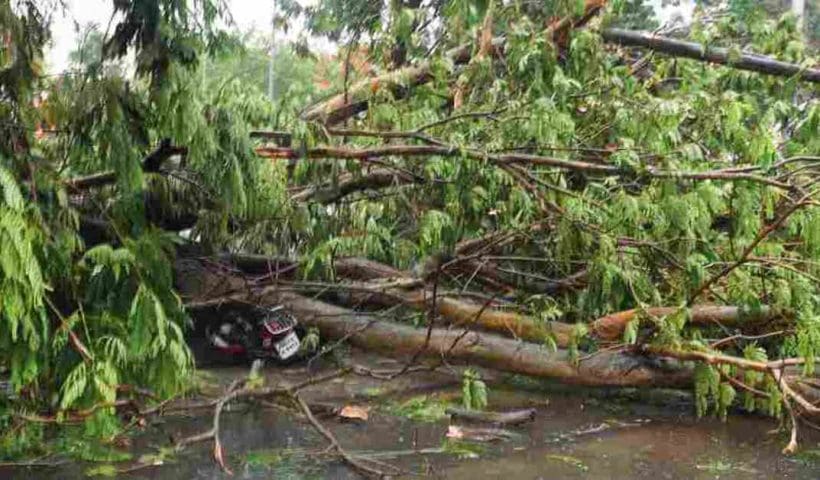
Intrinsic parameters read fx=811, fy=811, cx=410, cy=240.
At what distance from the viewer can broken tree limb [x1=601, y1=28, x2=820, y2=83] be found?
5113 millimetres

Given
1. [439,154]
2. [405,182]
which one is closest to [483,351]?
[405,182]

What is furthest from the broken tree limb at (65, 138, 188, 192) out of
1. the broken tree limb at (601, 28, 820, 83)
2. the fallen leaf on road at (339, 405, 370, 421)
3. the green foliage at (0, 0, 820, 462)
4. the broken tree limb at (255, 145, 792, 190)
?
the broken tree limb at (601, 28, 820, 83)

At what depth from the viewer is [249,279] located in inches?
207

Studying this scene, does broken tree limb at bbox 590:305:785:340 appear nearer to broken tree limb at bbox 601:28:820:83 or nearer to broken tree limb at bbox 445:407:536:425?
broken tree limb at bbox 445:407:536:425

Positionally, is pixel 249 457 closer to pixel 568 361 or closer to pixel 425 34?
pixel 568 361

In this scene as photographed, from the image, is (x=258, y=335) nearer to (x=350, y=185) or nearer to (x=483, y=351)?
(x=350, y=185)

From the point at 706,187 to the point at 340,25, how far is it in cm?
361

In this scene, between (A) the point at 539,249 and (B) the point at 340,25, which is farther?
(B) the point at 340,25

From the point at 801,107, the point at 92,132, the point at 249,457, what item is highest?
the point at 801,107

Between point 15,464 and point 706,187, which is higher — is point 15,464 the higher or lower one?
the lower one

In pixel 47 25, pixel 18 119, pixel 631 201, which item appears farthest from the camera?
pixel 631 201

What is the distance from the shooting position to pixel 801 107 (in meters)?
5.55

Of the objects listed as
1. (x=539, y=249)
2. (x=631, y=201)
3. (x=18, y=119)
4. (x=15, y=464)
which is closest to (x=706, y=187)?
(x=631, y=201)

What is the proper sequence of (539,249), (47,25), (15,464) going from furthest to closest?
(539,249)
(15,464)
(47,25)
